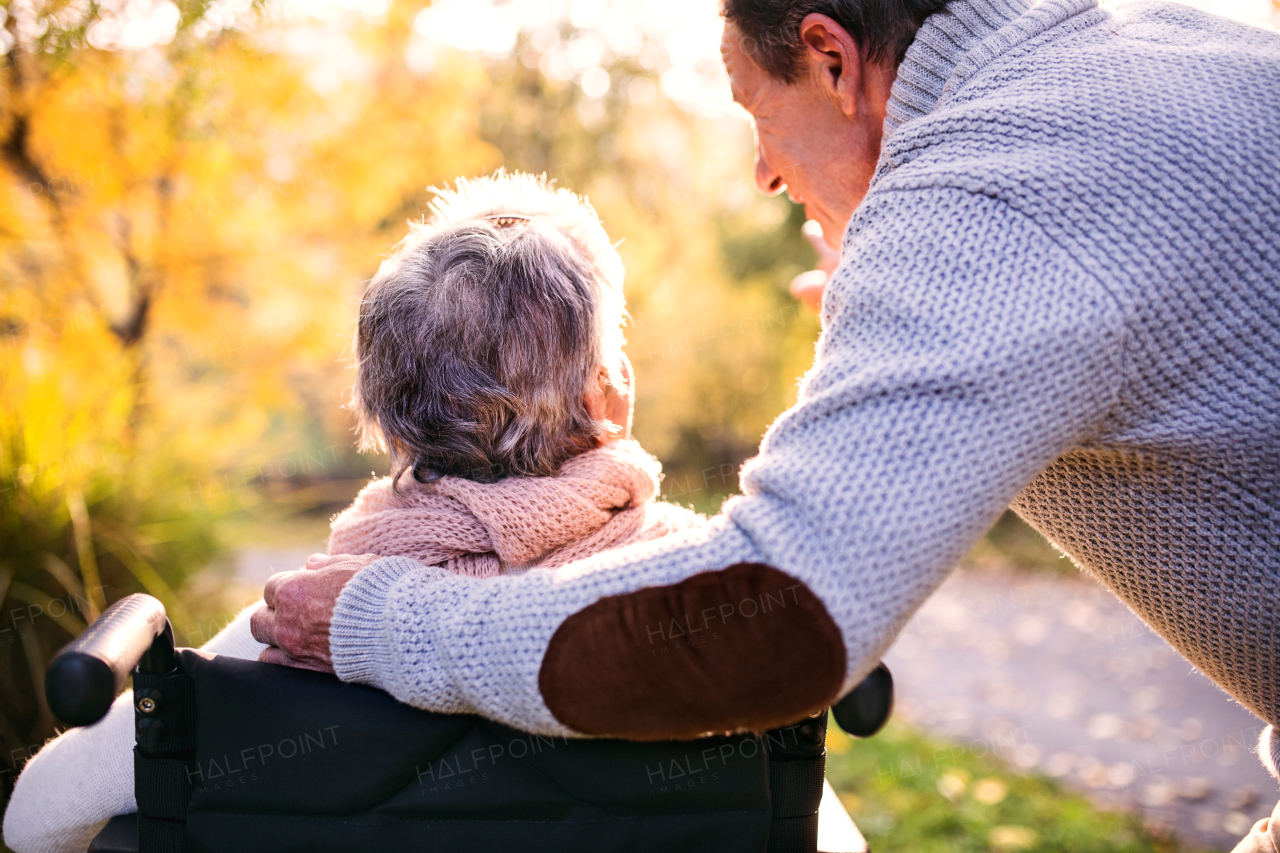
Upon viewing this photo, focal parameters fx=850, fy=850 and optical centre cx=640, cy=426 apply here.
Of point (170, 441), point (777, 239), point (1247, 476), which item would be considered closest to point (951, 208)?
point (1247, 476)

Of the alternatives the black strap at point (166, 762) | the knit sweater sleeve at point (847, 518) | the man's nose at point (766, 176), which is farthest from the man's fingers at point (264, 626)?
the man's nose at point (766, 176)

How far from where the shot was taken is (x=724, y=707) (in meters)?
0.88

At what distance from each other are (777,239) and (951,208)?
9335 millimetres

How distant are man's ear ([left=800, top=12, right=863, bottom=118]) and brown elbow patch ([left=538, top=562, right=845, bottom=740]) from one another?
2.73 feet

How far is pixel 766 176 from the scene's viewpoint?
1.56m

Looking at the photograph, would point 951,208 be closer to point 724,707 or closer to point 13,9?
point 724,707

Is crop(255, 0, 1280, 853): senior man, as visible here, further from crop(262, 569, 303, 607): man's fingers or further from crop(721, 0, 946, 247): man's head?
crop(721, 0, 946, 247): man's head

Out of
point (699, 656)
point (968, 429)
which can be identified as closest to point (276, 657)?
point (699, 656)

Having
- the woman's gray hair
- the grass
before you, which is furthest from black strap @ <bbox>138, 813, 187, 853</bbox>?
the grass

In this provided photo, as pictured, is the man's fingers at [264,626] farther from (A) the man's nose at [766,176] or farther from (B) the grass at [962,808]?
(B) the grass at [962,808]

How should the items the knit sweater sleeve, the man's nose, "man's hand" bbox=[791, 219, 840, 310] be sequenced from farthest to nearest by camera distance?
"man's hand" bbox=[791, 219, 840, 310] < the man's nose < the knit sweater sleeve

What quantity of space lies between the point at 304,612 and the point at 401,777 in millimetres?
241

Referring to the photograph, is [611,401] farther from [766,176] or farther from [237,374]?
[237,374]

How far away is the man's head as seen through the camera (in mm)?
1256
